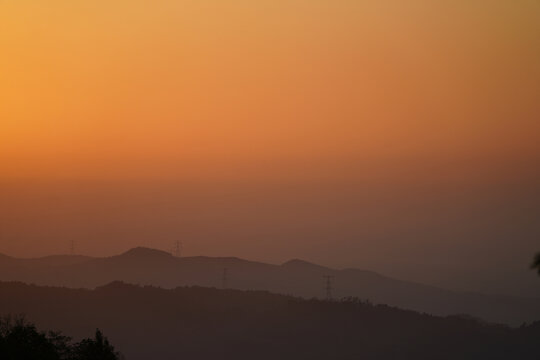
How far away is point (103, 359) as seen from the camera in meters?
69.6

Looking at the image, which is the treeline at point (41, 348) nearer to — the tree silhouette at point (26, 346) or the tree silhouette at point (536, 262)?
the tree silhouette at point (26, 346)

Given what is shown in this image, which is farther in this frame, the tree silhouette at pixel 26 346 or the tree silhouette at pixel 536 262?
the tree silhouette at pixel 26 346

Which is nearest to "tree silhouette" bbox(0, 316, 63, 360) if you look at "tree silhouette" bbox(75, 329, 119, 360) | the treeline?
the treeline

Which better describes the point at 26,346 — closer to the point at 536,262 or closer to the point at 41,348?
the point at 41,348

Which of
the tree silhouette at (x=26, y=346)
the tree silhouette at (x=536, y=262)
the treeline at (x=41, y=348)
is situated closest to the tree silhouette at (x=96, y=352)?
the treeline at (x=41, y=348)

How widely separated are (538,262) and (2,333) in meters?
61.3

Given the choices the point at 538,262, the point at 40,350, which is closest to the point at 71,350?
the point at 40,350

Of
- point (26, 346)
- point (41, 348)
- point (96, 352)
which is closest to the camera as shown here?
point (26, 346)

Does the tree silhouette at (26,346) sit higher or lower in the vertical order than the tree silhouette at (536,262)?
higher

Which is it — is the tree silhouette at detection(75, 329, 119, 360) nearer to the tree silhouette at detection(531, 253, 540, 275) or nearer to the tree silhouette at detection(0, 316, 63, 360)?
the tree silhouette at detection(0, 316, 63, 360)

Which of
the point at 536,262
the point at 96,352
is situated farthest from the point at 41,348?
the point at 536,262

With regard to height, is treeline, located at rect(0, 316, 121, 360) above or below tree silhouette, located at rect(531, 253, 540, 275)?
above

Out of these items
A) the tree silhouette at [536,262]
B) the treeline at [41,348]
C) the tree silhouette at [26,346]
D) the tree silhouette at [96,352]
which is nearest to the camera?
the tree silhouette at [536,262]

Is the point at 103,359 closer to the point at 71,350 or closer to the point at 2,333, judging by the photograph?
the point at 71,350
